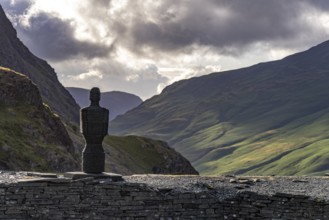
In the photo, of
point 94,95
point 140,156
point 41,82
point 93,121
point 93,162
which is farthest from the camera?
point 41,82

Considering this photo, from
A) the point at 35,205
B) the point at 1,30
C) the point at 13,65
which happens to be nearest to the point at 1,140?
the point at 35,205

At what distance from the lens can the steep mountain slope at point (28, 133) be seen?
57219mm

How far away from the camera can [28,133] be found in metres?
66.6

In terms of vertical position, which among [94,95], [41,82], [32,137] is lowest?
[94,95]

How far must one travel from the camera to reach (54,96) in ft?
559

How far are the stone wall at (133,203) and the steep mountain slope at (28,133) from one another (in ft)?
109

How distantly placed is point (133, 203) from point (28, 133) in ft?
159

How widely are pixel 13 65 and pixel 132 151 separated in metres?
69.9

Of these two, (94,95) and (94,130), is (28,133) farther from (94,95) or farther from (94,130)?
(94,130)

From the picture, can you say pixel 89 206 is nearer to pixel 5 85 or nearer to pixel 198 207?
pixel 198 207

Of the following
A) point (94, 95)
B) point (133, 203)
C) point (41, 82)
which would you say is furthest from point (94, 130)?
point (41, 82)

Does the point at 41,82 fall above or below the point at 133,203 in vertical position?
above

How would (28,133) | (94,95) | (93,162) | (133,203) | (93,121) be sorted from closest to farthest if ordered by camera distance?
(133,203)
(93,121)
(93,162)
(94,95)
(28,133)

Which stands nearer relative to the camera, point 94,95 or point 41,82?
point 94,95
